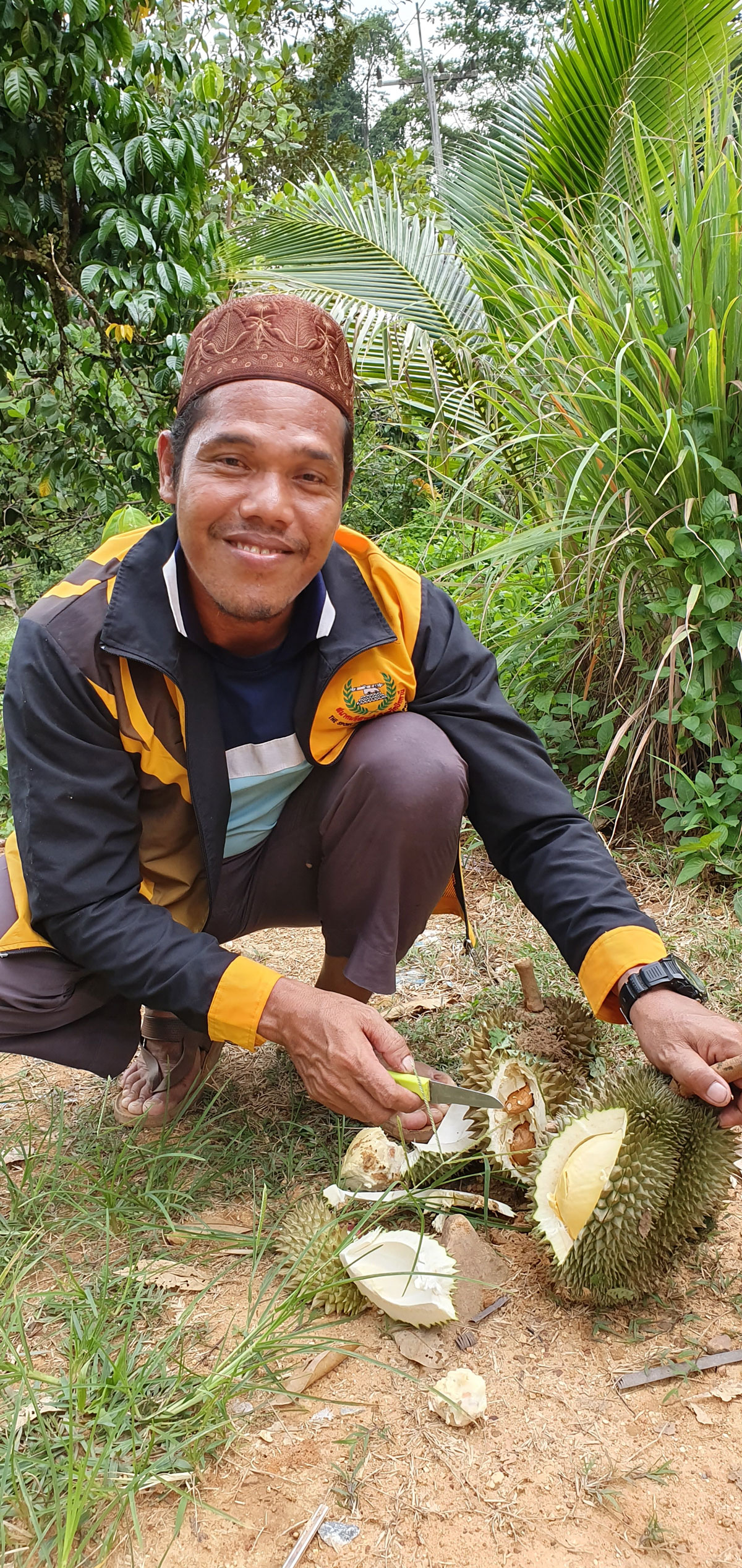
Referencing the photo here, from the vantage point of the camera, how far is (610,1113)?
5.21 feet

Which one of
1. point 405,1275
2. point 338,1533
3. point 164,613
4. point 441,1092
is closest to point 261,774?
point 164,613

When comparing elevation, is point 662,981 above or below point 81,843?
below

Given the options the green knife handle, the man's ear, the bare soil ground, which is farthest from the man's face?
the bare soil ground

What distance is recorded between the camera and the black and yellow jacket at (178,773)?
186 centimetres

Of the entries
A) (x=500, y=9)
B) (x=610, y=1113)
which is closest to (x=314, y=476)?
(x=610, y=1113)

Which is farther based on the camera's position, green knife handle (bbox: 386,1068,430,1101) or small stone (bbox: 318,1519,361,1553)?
green knife handle (bbox: 386,1068,430,1101)

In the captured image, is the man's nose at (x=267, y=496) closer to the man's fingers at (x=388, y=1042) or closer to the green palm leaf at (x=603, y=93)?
the man's fingers at (x=388, y=1042)

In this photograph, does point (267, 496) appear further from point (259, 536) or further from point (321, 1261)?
point (321, 1261)

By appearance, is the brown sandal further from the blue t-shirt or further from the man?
the blue t-shirt

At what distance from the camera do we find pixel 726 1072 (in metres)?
1.49

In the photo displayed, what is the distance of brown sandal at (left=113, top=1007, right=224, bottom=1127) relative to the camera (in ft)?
7.36

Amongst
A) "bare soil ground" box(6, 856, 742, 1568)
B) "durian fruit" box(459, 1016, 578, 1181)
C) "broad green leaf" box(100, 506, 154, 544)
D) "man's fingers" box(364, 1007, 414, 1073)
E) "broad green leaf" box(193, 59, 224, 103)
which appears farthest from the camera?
"broad green leaf" box(193, 59, 224, 103)

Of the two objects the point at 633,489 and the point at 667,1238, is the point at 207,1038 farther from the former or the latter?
the point at 633,489

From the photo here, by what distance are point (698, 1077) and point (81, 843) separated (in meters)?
1.13
